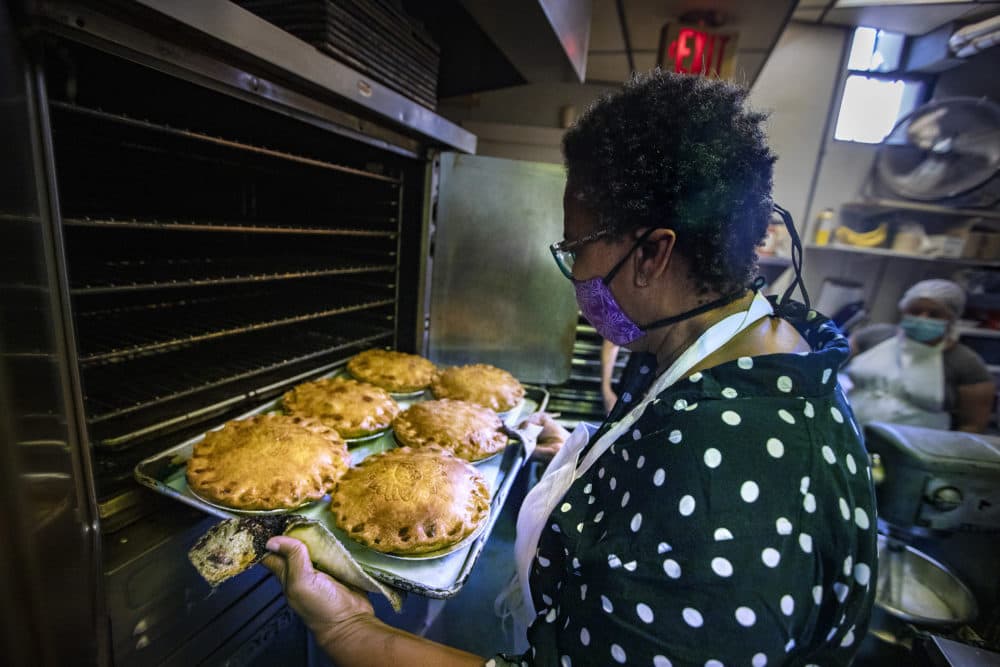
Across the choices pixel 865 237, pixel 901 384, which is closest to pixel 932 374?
pixel 901 384

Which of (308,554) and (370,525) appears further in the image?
(370,525)

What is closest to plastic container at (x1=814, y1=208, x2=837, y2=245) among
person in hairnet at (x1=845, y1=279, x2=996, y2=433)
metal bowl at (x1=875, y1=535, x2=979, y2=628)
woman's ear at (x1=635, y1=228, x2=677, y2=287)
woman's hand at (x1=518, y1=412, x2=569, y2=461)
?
person in hairnet at (x1=845, y1=279, x2=996, y2=433)

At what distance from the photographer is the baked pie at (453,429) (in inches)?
72.9

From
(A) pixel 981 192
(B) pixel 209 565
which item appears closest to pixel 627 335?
(B) pixel 209 565

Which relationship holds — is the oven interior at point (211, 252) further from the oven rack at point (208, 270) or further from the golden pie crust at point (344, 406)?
the golden pie crust at point (344, 406)

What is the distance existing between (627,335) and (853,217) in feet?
19.8

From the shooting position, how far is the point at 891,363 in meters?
3.78

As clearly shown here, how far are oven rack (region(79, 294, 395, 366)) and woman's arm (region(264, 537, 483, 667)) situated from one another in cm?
80

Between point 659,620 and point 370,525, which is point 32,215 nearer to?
point 370,525

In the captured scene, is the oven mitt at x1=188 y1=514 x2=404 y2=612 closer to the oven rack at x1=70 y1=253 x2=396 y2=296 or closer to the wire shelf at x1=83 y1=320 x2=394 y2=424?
the wire shelf at x1=83 y1=320 x2=394 y2=424

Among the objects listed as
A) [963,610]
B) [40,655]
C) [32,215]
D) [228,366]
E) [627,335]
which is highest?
[32,215]

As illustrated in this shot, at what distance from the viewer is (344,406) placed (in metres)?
1.95

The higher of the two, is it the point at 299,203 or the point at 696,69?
the point at 696,69

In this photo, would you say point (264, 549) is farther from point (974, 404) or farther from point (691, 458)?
point (974, 404)
